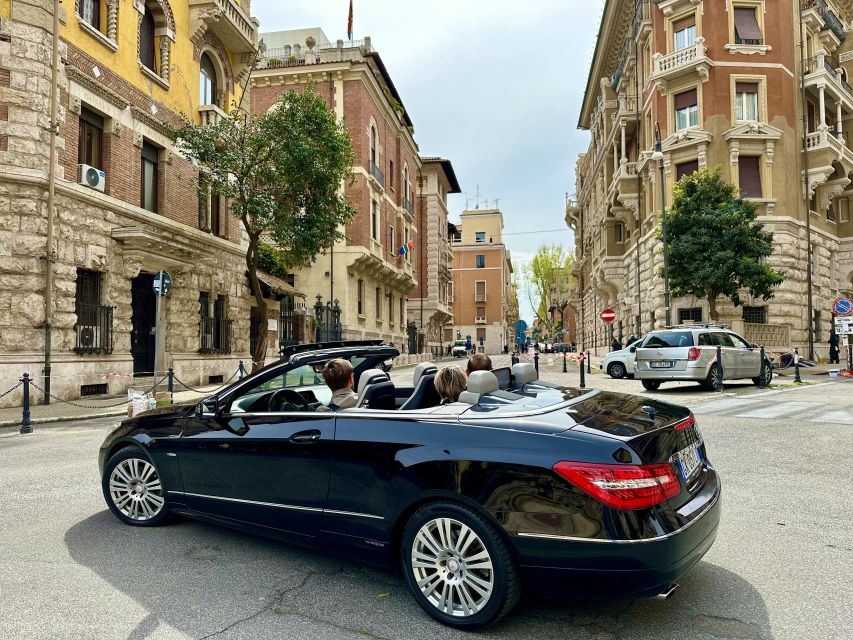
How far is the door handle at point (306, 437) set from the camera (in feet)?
11.8

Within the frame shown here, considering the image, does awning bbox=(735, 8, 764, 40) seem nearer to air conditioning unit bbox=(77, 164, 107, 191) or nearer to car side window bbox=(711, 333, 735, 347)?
car side window bbox=(711, 333, 735, 347)

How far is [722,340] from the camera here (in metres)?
16.2

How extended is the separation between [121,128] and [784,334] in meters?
26.4

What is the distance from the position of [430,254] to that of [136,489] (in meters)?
53.4

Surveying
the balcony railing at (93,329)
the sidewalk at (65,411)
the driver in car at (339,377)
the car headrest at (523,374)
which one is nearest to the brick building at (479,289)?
the balcony railing at (93,329)

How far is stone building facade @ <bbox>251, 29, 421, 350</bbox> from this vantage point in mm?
33562

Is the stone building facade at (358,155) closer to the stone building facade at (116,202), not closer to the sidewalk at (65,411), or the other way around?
the stone building facade at (116,202)

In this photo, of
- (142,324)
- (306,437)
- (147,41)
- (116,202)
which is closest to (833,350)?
(142,324)

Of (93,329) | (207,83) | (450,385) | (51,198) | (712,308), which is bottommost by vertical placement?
(450,385)

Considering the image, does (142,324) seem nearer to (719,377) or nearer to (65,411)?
(65,411)

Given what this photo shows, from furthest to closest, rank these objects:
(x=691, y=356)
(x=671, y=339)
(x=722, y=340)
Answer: (x=722, y=340) → (x=671, y=339) → (x=691, y=356)

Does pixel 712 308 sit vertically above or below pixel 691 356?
above

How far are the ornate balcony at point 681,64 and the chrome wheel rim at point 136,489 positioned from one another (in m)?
28.7

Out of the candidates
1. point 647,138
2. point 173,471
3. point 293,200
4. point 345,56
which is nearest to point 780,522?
point 173,471
